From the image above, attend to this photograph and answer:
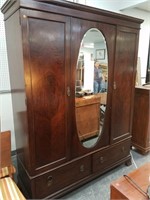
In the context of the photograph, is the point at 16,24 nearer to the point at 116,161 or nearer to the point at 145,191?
the point at 145,191

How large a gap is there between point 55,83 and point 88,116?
60 centimetres

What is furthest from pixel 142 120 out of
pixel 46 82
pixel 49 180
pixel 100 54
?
pixel 46 82

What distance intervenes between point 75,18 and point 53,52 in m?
0.37

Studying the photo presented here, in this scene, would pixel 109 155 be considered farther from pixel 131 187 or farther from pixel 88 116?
pixel 131 187

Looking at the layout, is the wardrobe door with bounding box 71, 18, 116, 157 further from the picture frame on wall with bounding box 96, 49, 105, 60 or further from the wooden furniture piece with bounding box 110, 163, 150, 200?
the wooden furniture piece with bounding box 110, 163, 150, 200

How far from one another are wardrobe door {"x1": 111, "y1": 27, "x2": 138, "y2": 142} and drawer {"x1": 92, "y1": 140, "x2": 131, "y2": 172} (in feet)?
0.41

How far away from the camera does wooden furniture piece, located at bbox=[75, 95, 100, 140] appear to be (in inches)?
68.3

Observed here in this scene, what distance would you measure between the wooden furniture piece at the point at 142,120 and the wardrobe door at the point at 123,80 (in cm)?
42

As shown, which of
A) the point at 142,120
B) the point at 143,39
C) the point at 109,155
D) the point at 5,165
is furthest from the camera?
the point at 143,39

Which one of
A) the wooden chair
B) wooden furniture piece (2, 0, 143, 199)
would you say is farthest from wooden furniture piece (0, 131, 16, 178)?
wooden furniture piece (2, 0, 143, 199)

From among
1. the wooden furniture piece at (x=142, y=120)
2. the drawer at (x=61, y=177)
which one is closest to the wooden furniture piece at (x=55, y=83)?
the drawer at (x=61, y=177)

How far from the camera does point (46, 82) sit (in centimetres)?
142

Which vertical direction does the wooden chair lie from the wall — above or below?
below

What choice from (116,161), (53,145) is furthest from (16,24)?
(116,161)
